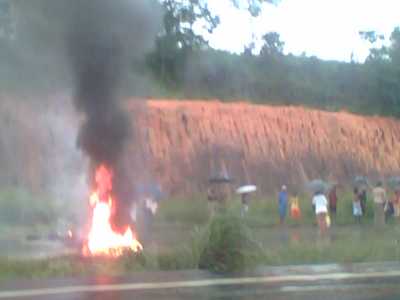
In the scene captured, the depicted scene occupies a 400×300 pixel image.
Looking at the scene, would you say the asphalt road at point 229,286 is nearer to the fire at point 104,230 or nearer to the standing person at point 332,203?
the fire at point 104,230

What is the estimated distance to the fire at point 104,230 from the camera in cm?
1091

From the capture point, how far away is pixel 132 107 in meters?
16.0

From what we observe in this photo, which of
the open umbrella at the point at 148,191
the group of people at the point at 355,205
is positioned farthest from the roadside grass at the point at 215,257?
the open umbrella at the point at 148,191

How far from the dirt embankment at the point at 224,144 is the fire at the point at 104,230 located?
633 cm

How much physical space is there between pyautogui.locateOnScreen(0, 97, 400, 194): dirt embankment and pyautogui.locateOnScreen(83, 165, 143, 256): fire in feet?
20.8

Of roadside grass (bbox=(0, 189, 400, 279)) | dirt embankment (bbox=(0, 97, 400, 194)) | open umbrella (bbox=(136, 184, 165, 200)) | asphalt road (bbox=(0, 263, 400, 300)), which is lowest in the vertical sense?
asphalt road (bbox=(0, 263, 400, 300))

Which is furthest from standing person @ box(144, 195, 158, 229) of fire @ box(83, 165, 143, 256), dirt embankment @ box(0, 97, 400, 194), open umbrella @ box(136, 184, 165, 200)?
dirt embankment @ box(0, 97, 400, 194)

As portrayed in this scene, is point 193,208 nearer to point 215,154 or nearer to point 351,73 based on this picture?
point 215,154

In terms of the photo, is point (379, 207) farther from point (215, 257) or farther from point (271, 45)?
point (271, 45)

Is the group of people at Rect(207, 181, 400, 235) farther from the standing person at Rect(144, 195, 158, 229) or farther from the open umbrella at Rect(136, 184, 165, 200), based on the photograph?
the standing person at Rect(144, 195, 158, 229)

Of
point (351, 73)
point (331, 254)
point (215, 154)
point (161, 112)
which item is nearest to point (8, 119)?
point (161, 112)

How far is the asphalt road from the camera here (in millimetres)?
7645

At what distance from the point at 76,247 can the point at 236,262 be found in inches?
152

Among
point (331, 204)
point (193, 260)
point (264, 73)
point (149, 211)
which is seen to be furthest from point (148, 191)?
point (264, 73)
